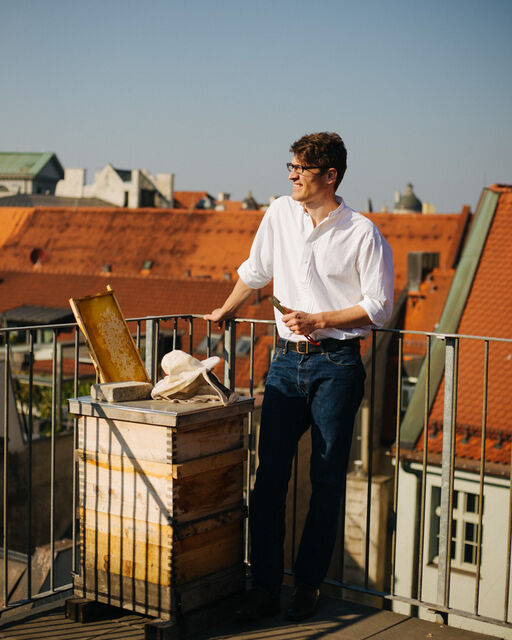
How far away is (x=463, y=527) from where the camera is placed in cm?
1758

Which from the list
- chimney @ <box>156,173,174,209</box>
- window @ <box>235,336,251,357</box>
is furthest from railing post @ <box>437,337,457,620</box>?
chimney @ <box>156,173,174,209</box>

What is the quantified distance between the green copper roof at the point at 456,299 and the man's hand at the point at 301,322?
16.1m

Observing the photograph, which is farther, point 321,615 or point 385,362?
point 385,362

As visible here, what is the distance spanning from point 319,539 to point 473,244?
1938 cm

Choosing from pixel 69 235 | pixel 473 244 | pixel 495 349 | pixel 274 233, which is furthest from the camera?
pixel 69 235

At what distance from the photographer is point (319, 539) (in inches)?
177

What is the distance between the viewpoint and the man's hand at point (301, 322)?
4184 millimetres

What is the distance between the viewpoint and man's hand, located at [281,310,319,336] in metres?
4.18

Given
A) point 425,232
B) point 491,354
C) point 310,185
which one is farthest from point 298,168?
point 425,232

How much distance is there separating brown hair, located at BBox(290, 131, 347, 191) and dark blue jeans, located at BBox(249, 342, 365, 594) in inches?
33.7

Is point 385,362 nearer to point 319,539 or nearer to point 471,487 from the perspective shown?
point 471,487

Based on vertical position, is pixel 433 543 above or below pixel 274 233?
below

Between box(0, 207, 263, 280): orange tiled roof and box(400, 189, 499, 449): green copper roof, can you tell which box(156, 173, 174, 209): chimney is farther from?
box(400, 189, 499, 449): green copper roof

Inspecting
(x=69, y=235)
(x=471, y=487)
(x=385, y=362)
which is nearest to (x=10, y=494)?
(x=385, y=362)
